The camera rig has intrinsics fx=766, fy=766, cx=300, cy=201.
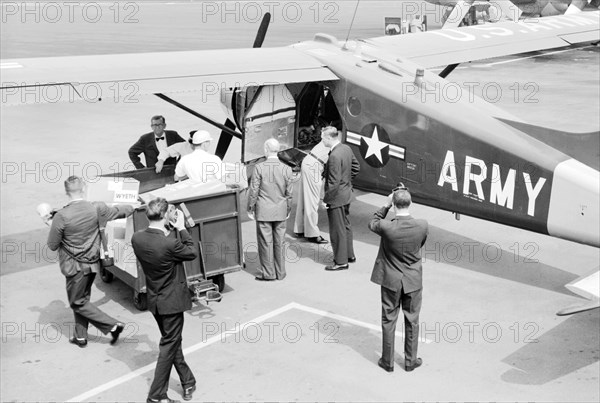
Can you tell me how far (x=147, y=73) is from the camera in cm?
998

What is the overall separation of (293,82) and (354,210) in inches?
104

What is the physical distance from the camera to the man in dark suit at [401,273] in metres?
6.87

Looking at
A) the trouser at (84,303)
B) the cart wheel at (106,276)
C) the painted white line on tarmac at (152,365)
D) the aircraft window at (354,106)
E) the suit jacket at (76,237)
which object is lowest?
the cart wheel at (106,276)

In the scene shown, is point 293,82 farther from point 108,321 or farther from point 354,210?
point 108,321

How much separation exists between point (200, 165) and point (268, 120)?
2.12m

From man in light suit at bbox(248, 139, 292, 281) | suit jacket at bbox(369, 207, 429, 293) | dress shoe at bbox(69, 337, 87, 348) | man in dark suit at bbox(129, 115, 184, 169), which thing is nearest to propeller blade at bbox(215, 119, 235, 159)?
man in dark suit at bbox(129, 115, 184, 169)

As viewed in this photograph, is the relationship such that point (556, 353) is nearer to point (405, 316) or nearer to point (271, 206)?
point (405, 316)

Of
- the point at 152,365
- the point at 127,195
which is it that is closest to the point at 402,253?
the point at 152,365

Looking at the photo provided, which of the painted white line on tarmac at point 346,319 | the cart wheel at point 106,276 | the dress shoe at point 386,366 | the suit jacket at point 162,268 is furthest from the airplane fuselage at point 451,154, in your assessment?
the suit jacket at point 162,268

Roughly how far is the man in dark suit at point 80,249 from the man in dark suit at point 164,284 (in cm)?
127

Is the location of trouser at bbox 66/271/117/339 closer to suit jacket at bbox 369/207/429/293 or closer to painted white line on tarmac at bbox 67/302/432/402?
painted white line on tarmac at bbox 67/302/432/402

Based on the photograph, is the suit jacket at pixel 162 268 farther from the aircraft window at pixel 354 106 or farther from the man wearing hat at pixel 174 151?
the aircraft window at pixel 354 106

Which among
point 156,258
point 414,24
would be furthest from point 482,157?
point 414,24

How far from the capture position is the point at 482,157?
907 centimetres
